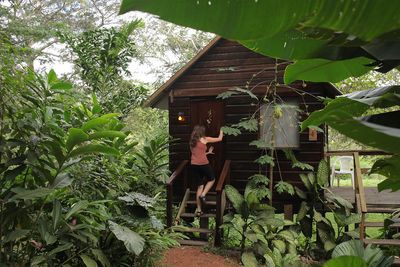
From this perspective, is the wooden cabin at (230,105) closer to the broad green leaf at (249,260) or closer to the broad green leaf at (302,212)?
the broad green leaf at (302,212)

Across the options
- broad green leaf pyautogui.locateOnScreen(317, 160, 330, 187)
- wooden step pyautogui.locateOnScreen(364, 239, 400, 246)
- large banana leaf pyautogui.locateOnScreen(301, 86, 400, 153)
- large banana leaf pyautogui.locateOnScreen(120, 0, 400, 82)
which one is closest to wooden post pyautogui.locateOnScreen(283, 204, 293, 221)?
broad green leaf pyautogui.locateOnScreen(317, 160, 330, 187)

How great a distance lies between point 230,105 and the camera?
8.32 m

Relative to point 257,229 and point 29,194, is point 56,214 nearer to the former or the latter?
point 29,194

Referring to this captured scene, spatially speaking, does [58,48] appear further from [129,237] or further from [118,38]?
[129,237]

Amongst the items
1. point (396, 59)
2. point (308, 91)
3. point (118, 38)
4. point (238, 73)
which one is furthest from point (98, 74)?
point (396, 59)

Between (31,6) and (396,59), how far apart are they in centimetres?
1755

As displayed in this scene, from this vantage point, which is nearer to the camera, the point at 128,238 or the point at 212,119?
the point at 128,238

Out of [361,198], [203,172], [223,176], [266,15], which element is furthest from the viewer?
[203,172]

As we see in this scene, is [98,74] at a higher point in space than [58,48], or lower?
lower

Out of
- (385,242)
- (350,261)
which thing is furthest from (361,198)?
(350,261)

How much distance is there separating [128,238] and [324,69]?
Result: 10.8 ft

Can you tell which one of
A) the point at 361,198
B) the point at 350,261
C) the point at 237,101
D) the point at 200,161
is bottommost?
the point at 361,198

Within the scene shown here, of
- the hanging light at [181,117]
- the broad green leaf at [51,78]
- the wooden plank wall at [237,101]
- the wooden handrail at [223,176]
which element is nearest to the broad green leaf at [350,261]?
the broad green leaf at [51,78]

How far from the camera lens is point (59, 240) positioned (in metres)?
3.61
